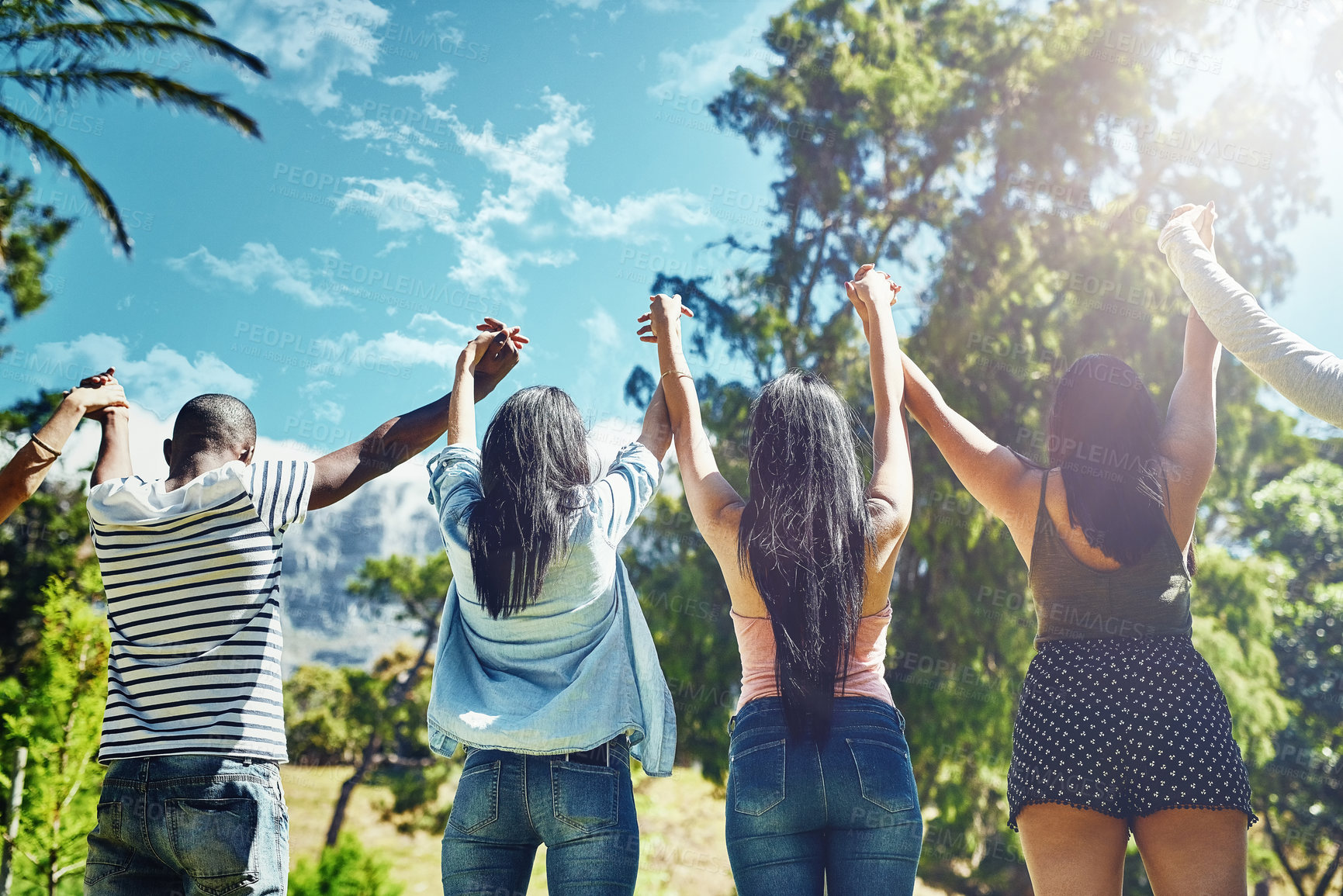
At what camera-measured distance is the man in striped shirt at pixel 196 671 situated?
1816 mm

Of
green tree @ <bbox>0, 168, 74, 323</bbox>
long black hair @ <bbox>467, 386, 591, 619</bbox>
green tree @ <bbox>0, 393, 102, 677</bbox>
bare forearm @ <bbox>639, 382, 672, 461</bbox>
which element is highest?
green tree @ <bbox>0, 168, 74, 323</bbox>

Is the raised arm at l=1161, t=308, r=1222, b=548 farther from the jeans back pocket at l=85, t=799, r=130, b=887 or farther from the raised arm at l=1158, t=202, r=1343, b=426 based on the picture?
the jeans back pocket at l=85, t=799, r=130, b=887

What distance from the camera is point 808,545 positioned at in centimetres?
186

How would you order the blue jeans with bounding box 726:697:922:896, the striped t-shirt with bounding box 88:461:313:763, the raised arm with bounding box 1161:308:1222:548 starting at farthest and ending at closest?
the raised arm with bounding box 1161:308:1222:548
the striped t-shirt with bounding box 88:461:313:763
the blue jeans with bounding box 726:697:922:896

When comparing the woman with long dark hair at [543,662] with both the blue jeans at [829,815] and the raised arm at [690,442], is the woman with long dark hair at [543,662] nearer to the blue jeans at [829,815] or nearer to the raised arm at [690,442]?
the raised arm at [690,442]

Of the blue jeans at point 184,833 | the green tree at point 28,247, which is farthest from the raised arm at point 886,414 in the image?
the green tree at point 28,247

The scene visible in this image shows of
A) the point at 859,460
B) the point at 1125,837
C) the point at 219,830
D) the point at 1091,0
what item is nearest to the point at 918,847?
the point at 1125,837

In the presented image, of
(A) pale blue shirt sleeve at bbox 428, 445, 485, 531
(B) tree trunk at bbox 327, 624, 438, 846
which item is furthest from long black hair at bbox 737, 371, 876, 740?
(B) tree trunk at bbox 327, 624, 438, 846

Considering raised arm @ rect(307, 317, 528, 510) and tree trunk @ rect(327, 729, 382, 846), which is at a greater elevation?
raised arm @ rect(307, 317, 528, 510)

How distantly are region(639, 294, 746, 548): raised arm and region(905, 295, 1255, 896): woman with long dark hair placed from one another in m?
0.64

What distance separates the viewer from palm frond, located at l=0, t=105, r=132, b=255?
7281 mm

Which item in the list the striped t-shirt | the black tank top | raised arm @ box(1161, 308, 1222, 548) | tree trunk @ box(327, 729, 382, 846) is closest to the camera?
the striped t-shirt

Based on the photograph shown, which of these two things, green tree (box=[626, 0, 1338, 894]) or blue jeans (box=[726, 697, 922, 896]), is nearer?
blue jeans (box=[726, 697, 922, 896])

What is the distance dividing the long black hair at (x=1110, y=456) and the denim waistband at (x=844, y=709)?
2.23 ft
